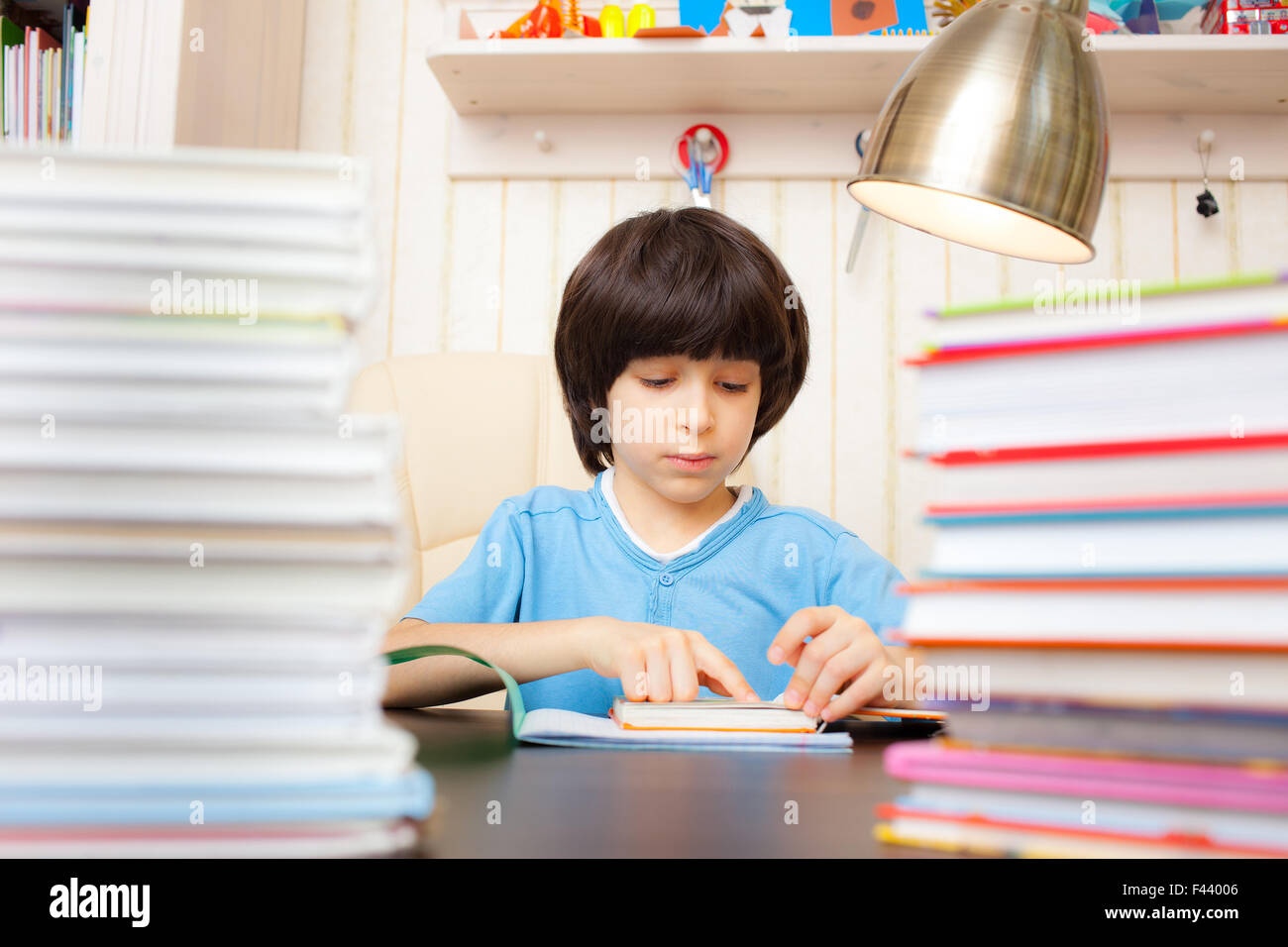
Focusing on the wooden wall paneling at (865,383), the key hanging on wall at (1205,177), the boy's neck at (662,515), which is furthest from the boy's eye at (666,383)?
the key hanging on wall at (1205,177)

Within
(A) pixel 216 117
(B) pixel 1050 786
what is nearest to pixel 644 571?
(B) pixel 1050 786

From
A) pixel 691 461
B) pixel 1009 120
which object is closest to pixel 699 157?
pixel 691 461

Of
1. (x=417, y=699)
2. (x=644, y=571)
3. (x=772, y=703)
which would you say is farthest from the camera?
(x=644, y=571)

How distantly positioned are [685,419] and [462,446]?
1.98 feet

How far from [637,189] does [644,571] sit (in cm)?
100

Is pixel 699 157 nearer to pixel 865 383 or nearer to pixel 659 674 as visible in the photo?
pixel 865 383

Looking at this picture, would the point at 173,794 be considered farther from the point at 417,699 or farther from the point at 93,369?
the point at 417,699

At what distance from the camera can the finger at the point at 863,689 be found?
2.52 ft

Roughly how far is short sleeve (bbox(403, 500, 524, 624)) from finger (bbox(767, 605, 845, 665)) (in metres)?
0.48

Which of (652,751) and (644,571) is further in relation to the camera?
(644,571)

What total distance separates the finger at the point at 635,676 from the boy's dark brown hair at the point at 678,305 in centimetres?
48
